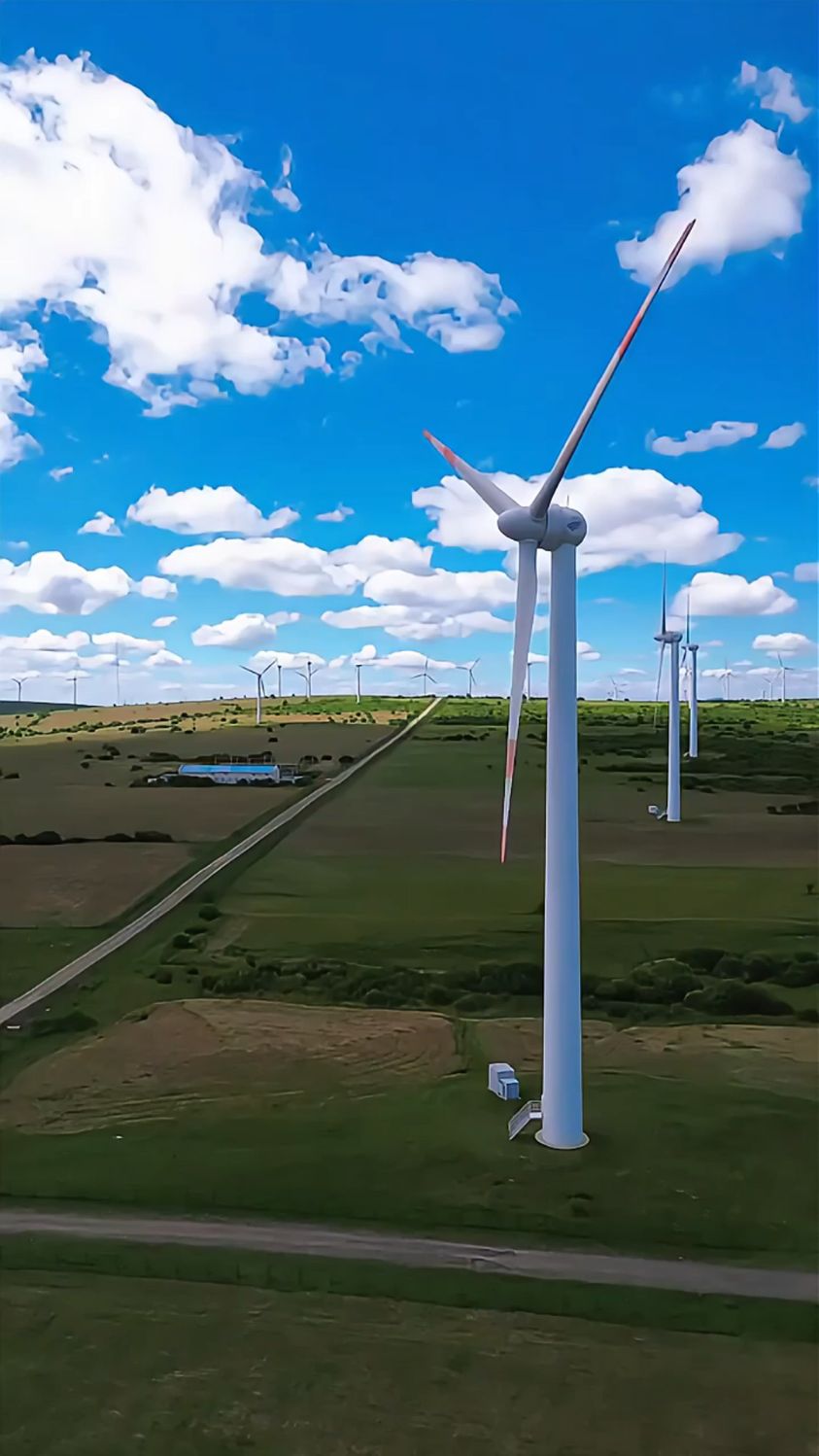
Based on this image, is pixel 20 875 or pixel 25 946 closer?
pixel 25 946

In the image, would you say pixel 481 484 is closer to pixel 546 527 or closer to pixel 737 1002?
pixel 546 527

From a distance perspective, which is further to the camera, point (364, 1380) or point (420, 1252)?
point (420, 1252)

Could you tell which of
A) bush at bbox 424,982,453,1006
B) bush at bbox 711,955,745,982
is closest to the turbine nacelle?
bush at bbox 424,982,453,1006

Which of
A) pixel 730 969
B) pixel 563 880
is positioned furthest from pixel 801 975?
pixel 563 880

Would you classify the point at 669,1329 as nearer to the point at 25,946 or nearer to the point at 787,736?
the point at 25,946

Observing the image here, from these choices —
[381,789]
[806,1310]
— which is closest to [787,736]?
[381,789]

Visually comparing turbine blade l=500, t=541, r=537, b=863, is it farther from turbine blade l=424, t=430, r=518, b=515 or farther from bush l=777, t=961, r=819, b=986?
bush l=777, t=961, r=819, b=986

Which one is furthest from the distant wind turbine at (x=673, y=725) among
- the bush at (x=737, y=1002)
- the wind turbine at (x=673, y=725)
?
the bush at (x=737, y=1002)
